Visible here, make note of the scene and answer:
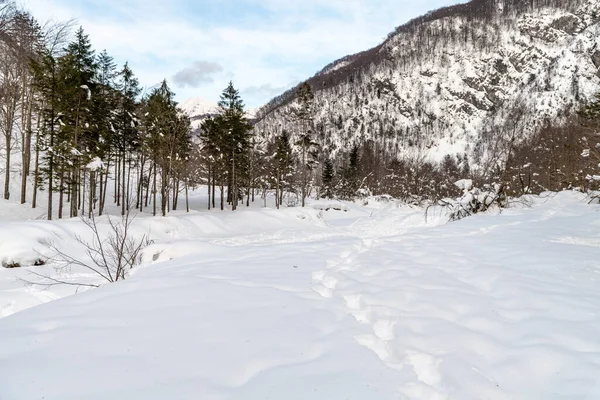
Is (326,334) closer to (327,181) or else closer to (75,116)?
(75,116)

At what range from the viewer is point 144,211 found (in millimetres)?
28266

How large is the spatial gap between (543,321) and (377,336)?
5.40ft

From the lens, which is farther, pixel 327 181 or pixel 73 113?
pixel 327 181

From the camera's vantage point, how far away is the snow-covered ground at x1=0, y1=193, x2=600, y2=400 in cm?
192

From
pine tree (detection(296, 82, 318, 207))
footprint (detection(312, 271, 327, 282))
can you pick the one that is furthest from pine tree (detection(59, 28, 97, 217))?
footprint (detection(312, 271, 327, 282))

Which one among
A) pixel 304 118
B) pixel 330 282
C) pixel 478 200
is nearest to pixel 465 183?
pixel 478 200

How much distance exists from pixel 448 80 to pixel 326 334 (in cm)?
14920

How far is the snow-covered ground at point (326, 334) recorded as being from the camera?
75.5 inches

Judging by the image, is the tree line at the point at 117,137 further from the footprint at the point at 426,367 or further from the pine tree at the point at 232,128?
the footprint at the point at 426,367

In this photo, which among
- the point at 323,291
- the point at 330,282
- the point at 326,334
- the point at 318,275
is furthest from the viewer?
the point at 318,275

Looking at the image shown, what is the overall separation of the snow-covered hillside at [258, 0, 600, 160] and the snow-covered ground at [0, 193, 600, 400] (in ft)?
343

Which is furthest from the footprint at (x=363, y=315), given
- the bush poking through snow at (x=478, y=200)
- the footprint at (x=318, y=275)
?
the bush poking through snow at (x=478, y=200)

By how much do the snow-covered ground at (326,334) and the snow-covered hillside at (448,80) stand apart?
343 ft

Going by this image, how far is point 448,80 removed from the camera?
12762cm
